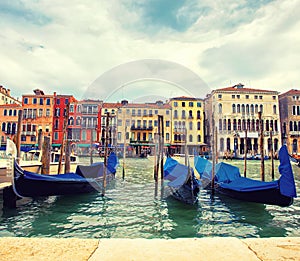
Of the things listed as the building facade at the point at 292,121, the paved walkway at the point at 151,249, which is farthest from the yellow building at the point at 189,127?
the paved walkway at the point at 151,249

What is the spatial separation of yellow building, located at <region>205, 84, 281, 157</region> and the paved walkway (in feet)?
87.3

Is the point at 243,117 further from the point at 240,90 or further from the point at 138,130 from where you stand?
the point at 138,130

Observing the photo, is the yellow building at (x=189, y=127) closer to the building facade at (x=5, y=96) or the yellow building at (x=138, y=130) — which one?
the yellow building at (x=138, y=130)

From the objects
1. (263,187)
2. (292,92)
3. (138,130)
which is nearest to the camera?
(263,187)

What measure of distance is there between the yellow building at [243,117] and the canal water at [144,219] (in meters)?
23.0

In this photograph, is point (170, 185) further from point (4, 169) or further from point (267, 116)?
point (267, 116)

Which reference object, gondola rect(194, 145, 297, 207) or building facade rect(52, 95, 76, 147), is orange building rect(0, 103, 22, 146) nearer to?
building facade rect(52, 95, 76, 147)

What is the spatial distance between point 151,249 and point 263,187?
11.6 ft

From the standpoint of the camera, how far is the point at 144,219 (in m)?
4.16

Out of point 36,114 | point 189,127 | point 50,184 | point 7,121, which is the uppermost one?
point 36,114

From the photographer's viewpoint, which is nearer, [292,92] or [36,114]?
[36,114]

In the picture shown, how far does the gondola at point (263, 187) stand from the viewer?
13.1 feet

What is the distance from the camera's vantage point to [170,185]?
18.7ft

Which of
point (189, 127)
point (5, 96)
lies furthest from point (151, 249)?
point (5, 96)
